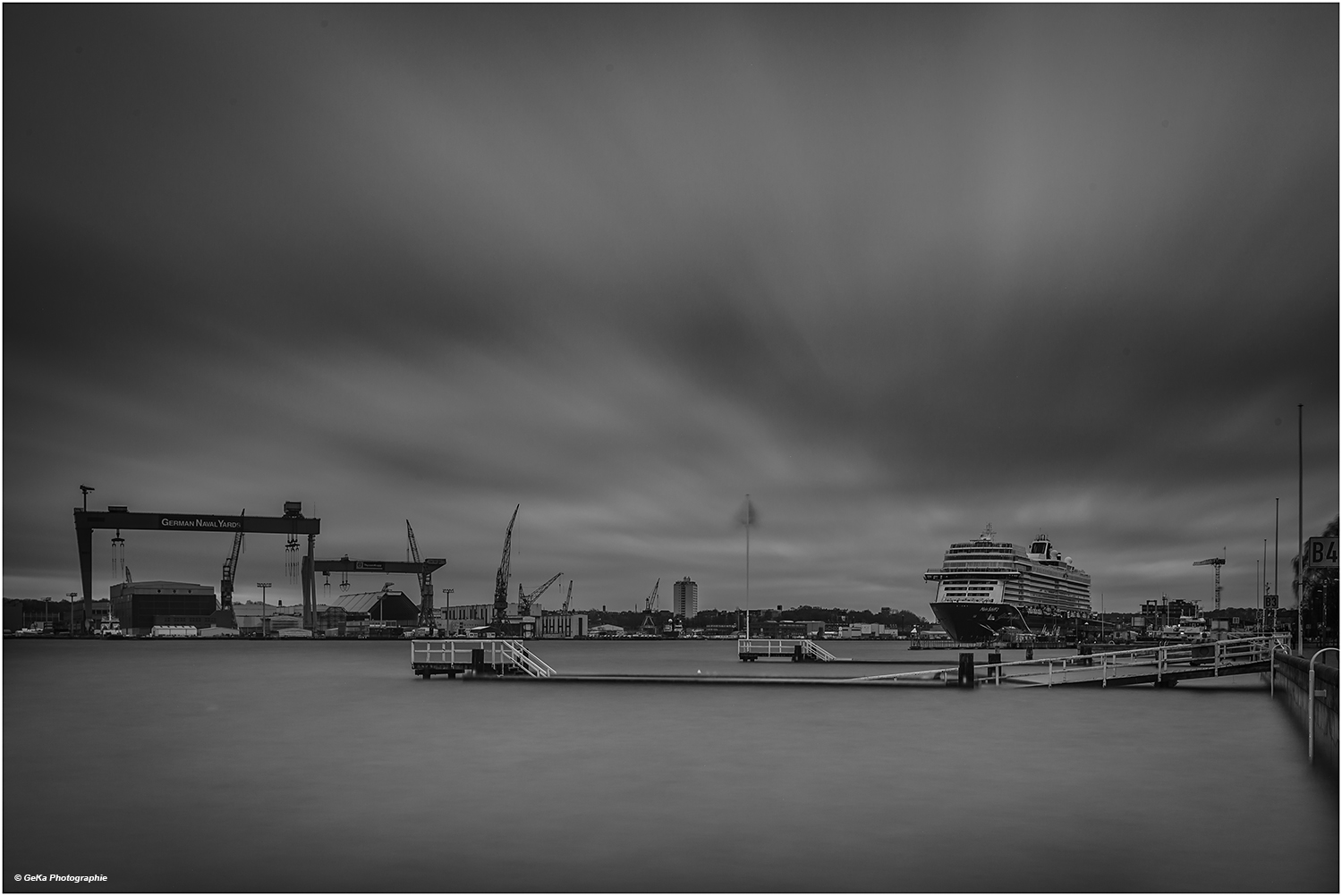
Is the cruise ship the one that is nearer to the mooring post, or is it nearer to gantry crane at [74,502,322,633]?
gantry crane at [74,502,322,633]

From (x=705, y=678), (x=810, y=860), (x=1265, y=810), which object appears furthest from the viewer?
(x=705, y=678)

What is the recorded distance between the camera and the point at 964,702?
131ft

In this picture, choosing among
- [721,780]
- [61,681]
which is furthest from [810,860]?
[61,681]

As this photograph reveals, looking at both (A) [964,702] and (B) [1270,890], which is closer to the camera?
(B) [1270,890]

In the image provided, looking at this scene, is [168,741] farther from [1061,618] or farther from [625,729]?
[1061,618]

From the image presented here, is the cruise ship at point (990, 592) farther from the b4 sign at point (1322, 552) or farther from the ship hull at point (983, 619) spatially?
the b4 sign at point (1322, 552)

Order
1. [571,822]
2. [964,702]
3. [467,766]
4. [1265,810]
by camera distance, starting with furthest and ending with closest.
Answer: [964,702]
[467,766]
[1265,810]
[571,822]

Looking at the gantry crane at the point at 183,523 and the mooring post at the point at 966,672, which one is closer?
the mooring post at the point at 966,672

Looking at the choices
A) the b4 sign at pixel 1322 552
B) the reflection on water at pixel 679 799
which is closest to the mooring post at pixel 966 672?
the reflection on water at pixel 679 799

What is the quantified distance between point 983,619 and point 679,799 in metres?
134

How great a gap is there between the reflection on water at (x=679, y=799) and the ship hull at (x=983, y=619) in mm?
110111

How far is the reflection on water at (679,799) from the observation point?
1437 centimetres

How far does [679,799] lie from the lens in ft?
66.5

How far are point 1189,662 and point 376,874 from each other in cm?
4564
